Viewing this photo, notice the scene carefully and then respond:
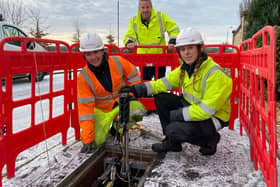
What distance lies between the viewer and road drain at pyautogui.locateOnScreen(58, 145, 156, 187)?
250cm

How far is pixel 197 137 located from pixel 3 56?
1.87m

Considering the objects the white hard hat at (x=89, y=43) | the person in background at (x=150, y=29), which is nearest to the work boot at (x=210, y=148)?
the white hard hat at (x=89, y=43)

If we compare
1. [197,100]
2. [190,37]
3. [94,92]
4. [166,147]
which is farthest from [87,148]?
A: [190,37]

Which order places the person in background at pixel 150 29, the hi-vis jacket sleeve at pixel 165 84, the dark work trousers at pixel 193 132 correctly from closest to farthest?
the dark work trousers at pixel 193 132 < the hi-vis jacket sleeve at pixel 165 84 < the person in background at pixel 150 29

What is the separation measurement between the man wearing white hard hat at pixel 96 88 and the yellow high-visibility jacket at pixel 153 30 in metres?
1.35

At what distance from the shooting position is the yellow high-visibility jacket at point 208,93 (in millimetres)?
2209

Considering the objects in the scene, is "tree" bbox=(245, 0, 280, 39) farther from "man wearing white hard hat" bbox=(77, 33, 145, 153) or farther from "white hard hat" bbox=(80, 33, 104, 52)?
"white hard hat" bbox=(80, 33, 104, 52)

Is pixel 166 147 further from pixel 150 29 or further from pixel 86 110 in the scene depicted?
pixel 150 29

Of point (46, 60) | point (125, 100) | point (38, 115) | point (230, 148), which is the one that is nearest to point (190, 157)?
Result: point (230, 148)

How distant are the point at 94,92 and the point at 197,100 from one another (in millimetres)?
1186

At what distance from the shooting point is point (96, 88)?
112 inches

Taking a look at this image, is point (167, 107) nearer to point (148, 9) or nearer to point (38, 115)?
point (148, 9)

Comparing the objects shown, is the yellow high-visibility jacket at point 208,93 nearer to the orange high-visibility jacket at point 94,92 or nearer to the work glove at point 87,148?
the orange high-visibility jacket at point 94,92

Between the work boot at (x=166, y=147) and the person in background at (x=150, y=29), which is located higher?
the person in background at (x=150, y=29)
